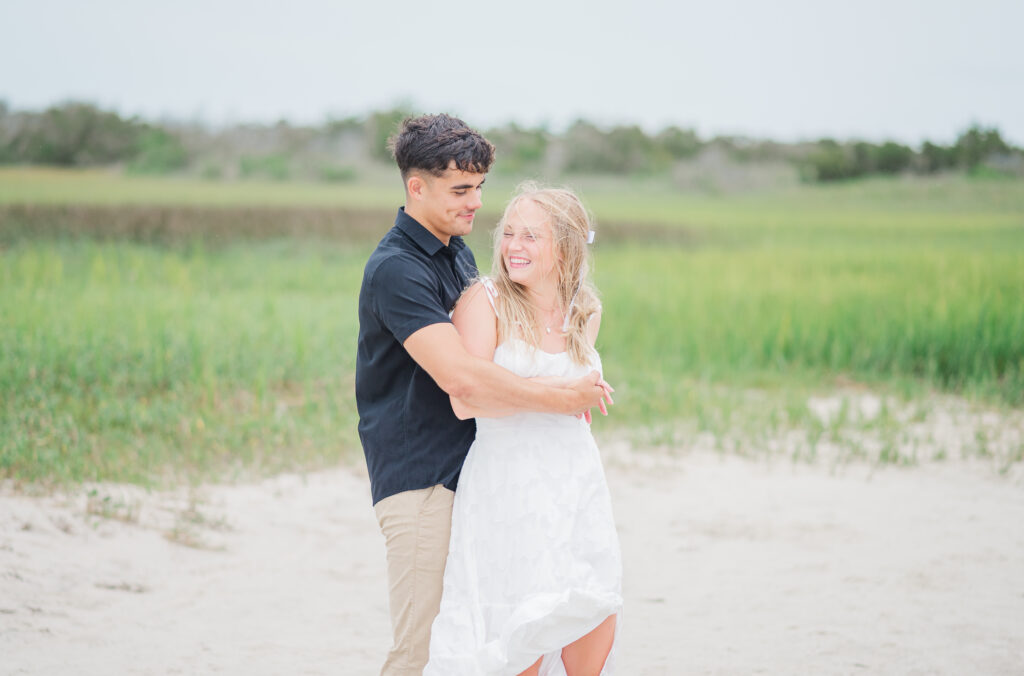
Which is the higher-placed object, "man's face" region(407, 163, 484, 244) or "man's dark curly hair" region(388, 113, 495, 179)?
"man's dark curly hair" region(388, 113, 495, 179)

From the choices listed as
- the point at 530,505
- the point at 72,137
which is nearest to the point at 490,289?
the point at 530,505

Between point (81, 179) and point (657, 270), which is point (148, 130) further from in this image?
point (657, 270)

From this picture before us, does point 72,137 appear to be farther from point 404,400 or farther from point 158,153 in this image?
point 404,400

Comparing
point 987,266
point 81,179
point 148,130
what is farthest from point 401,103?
point 987,266

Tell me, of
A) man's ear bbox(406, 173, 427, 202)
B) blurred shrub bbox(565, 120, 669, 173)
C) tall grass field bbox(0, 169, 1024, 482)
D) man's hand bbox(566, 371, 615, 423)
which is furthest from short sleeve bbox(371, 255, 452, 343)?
blurred shrub bbox(565, 120, 669, 173)

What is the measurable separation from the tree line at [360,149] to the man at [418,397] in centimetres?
1509

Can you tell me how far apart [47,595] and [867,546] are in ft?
13.6

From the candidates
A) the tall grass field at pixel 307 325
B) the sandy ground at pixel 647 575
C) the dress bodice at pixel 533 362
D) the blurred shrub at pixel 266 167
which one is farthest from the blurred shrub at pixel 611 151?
the dress bodice at pixel 533 362

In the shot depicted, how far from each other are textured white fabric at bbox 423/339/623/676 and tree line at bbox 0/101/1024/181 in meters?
15.4

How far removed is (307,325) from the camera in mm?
8664

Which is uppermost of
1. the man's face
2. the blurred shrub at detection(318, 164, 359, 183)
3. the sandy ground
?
the blurred shrub at detection(318, 164, 359, 183)

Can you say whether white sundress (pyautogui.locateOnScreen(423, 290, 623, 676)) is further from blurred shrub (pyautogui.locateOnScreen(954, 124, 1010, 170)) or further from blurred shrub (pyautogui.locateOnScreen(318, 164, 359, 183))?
blurred shrub (pyautogui.locateOnScreen(318, 164, 359, 183))

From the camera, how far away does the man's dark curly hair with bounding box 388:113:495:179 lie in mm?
2432

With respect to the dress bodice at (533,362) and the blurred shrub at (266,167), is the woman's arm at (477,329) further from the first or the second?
the blurred shrub at (266,167)
